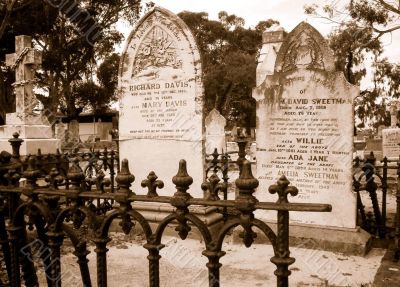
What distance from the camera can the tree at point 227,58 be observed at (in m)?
42.1

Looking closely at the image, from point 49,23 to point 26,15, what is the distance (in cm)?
148

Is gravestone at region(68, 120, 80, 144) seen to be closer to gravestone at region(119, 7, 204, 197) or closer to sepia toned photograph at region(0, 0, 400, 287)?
sepia toned photograph at region(0, 0, 400, 287)

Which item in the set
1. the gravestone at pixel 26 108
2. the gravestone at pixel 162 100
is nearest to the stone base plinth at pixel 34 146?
the gravestone at pixel 26 108

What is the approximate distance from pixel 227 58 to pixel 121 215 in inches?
1654

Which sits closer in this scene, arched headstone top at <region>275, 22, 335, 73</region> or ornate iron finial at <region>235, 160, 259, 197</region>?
ornate iron finial at <region>235, 160, 259, 197</region>

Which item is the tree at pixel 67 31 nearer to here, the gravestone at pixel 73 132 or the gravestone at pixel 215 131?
the gravestone at pixel 73 132

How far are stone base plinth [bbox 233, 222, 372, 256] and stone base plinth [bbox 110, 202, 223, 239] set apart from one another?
1.39ft

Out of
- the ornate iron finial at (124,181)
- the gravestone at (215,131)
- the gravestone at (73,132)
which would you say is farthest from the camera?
the gravestone at (73,132)

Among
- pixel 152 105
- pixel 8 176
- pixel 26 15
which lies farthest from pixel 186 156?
pixel 26 15

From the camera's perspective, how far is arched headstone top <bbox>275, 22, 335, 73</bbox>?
5.45 m

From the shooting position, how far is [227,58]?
140ft

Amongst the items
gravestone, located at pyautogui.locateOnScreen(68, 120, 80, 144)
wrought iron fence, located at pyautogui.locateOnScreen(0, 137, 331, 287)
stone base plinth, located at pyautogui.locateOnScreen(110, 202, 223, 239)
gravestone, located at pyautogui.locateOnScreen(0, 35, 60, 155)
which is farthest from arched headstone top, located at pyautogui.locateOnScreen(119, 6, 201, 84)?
gravestone, located at pyautogui.locateOnScreen(68, 120, 80, 144)

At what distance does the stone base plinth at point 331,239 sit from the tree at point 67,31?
878 inches

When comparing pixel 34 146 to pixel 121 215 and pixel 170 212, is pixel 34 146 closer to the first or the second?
pixel 170 212
